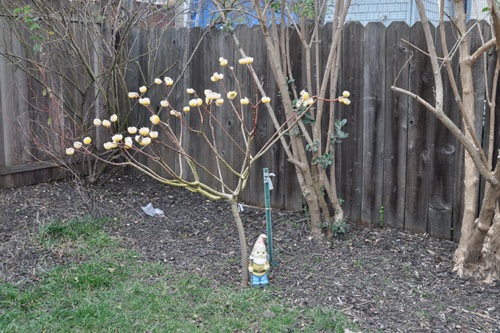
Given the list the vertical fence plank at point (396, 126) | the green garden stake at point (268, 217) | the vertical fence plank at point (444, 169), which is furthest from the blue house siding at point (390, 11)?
the green garden stake at point (268, 217)

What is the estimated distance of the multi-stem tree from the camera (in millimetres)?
3812

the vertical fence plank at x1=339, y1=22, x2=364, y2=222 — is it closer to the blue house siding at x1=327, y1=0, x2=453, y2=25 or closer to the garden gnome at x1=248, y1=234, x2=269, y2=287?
the garden gnome at x1=248, y1=234, x2=269, y2=287

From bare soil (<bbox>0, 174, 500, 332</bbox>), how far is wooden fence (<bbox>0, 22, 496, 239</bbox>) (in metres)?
0.20

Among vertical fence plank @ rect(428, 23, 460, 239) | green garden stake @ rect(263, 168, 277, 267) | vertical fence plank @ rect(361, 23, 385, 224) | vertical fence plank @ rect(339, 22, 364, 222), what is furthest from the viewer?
vertical fence plank @ rect(339, 22, 364, 222)

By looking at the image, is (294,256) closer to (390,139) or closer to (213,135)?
(213,135)

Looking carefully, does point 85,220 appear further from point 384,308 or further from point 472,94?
point 472,94

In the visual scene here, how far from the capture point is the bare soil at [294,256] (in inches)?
146

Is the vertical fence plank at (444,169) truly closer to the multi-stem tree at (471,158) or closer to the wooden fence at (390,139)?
the wooden fence at (390,139)

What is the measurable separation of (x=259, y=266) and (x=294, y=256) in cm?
64

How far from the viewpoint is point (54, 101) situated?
19.8 ft

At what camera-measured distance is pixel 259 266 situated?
13.0ft

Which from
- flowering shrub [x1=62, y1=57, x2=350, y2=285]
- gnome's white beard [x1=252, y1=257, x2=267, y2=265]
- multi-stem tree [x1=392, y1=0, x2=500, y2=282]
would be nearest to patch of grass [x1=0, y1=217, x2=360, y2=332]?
gnome's white beard [x1=252, y1=257, x2=267, y2=265]

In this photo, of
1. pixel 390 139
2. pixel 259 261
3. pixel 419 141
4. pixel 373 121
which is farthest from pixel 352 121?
pixel 259 261

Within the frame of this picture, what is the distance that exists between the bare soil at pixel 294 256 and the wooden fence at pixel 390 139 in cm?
20
